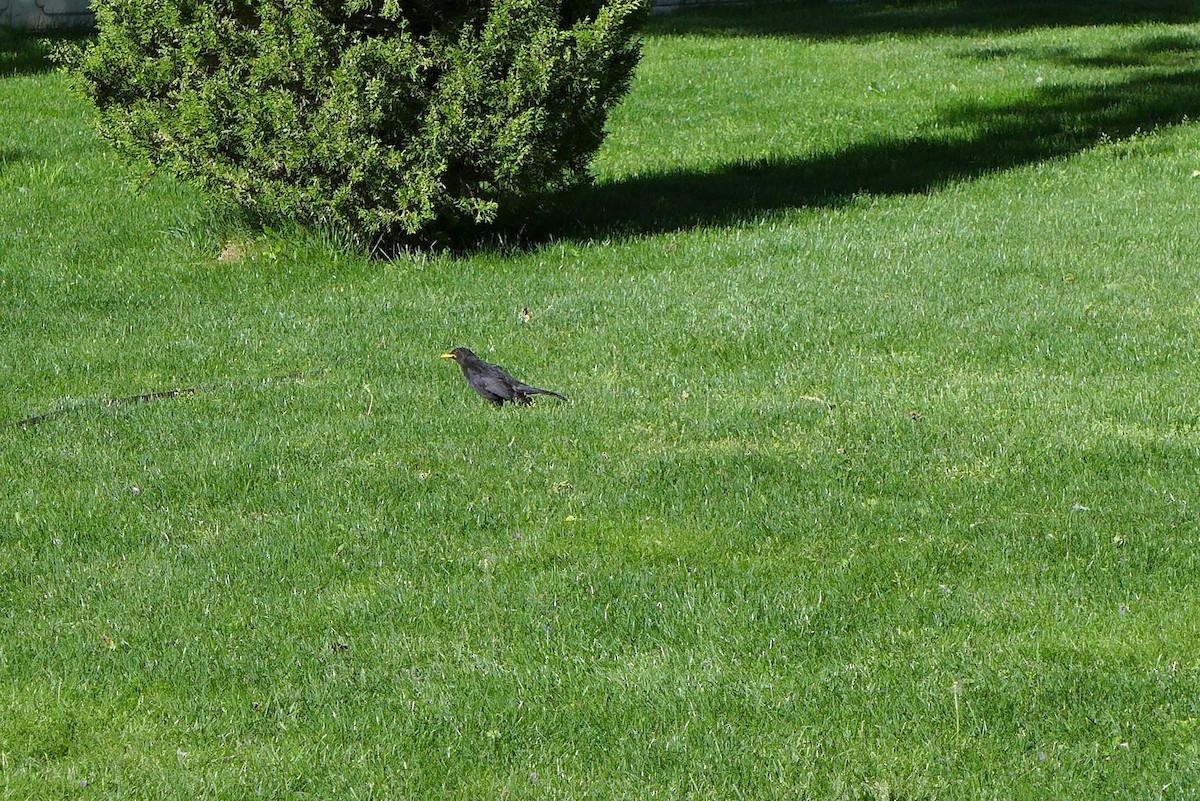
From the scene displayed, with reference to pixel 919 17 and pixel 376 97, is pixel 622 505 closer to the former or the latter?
pixel 376 97

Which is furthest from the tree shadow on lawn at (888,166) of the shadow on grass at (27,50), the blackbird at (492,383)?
the shadow on grass at (27,50)

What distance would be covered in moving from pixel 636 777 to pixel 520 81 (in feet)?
20.2

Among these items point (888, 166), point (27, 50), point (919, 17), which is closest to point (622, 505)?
point (888, 166)

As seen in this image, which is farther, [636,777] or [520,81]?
[520,81]

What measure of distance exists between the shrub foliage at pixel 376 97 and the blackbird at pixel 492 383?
2.65 meters

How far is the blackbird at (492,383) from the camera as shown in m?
6.50

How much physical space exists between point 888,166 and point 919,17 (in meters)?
11.3

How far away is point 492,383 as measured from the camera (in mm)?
6543

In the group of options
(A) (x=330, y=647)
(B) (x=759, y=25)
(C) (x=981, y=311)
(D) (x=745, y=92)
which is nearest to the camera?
(A) (x=330, y=647)

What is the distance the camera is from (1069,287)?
8281 mm

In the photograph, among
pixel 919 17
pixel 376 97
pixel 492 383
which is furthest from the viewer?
pixel 919 17

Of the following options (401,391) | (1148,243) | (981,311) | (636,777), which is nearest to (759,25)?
(1148,243)

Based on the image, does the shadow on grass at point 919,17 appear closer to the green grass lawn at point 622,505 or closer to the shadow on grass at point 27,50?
the shadow on grass at point 27,50

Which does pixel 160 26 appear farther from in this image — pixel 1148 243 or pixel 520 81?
pixel 1148 243
